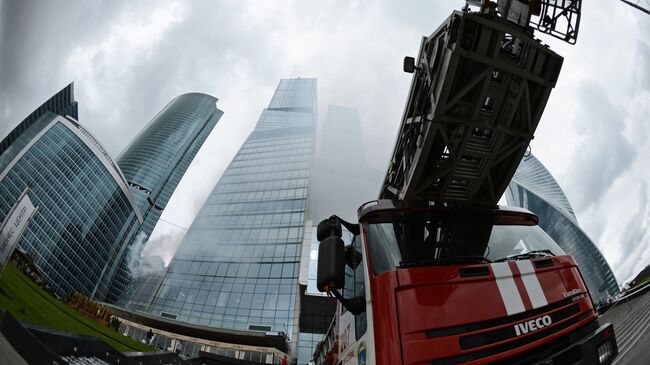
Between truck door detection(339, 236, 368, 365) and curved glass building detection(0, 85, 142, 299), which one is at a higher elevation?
curved glass building detection(0, 85, 142, 299)

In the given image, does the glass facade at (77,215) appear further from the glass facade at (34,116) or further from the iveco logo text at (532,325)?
the iveco logo text at (532,325)

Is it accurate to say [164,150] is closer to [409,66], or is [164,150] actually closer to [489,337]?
[409,66]

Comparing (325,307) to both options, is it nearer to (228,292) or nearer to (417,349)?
(228,292)

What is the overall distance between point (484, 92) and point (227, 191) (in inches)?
2497

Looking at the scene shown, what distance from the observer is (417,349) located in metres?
1.96

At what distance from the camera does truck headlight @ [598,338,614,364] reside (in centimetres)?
215

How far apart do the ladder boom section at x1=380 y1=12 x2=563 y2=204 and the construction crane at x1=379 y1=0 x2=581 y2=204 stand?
0.4 inches

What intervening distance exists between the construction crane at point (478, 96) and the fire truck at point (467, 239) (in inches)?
0.5

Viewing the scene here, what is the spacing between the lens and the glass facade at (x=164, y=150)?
105m

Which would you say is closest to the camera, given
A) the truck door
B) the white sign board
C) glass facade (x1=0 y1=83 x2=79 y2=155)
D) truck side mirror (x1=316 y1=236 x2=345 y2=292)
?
truck side mirror (x1=316 y1=236 x2=345 y2=292)

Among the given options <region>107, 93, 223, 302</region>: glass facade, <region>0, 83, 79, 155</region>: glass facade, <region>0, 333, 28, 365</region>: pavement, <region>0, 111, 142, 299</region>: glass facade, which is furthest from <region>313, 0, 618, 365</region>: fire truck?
<region>107, 93, 223, 302</region>: glass facade

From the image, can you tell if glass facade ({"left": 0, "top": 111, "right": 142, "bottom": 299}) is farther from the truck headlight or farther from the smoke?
the truck headlight

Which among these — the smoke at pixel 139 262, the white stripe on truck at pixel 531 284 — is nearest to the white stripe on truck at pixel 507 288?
the white stripe on truck at pixel 531 284

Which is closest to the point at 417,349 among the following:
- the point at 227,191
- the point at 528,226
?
the point at 528,226
